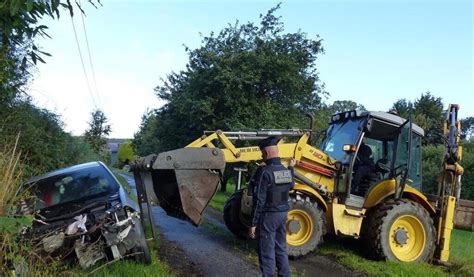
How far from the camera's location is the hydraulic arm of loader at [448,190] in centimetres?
842

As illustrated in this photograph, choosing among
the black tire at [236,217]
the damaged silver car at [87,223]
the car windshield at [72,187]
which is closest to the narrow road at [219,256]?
the black tire at [236,217]

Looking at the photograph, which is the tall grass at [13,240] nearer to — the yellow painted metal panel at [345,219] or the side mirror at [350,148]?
the yellow painted metal panel at [345,219]

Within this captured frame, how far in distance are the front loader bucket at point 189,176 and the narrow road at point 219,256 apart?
87 cm

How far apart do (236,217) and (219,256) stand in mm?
1258

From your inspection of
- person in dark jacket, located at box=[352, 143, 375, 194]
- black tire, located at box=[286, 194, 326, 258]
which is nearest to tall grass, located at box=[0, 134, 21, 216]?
black tire, located at box=[286, 194, 326, 258]

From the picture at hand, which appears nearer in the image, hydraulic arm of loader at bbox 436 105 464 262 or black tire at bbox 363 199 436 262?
black tire at bbox 363 199 436 262

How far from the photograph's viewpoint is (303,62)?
21.4 m

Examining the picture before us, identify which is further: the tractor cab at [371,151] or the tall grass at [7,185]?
the tractor cab at [371,151]

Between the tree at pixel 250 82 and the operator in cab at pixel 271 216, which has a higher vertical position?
the tree at pixel 250 82

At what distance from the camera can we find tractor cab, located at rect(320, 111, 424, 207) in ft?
27.8

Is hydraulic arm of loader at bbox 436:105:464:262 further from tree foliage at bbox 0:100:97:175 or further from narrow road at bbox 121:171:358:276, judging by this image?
tree foliage at bbox 0:100:97:175

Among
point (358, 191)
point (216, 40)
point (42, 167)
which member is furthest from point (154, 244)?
point (216, 40)

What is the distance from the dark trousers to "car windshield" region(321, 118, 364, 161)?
10.8 feet

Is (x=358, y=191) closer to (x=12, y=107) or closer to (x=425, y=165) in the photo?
(x=12, y=107)
